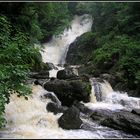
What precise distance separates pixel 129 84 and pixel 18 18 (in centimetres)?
596

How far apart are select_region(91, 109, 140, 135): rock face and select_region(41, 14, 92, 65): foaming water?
46.8 feet

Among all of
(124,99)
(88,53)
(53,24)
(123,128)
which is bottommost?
(123,128)

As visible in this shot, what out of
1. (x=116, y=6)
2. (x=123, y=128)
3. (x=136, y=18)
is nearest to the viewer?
(x=123, y=128)

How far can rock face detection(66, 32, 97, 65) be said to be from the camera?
22.4 meters

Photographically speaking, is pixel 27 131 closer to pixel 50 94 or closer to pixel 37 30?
pixel 50 94

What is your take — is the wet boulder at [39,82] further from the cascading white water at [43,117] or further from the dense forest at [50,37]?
the dense forest at [50,37]

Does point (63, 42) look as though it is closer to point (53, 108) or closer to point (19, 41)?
point (53, 108)

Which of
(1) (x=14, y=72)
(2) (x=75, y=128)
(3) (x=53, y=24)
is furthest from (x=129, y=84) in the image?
(3) (x=53, y=24)

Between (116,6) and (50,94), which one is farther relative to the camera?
(116,6)

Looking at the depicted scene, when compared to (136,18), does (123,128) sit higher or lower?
lower

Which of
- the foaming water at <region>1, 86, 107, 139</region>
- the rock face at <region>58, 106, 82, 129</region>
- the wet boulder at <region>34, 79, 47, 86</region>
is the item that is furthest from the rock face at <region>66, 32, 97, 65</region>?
the rock face at <region>58, 106, 82, 129</region>

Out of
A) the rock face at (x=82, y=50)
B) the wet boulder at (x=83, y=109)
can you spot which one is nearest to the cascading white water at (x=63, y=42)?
the rock face at (x=82, y=50)

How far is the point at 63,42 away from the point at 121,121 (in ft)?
60.5

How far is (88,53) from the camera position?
883 inches
